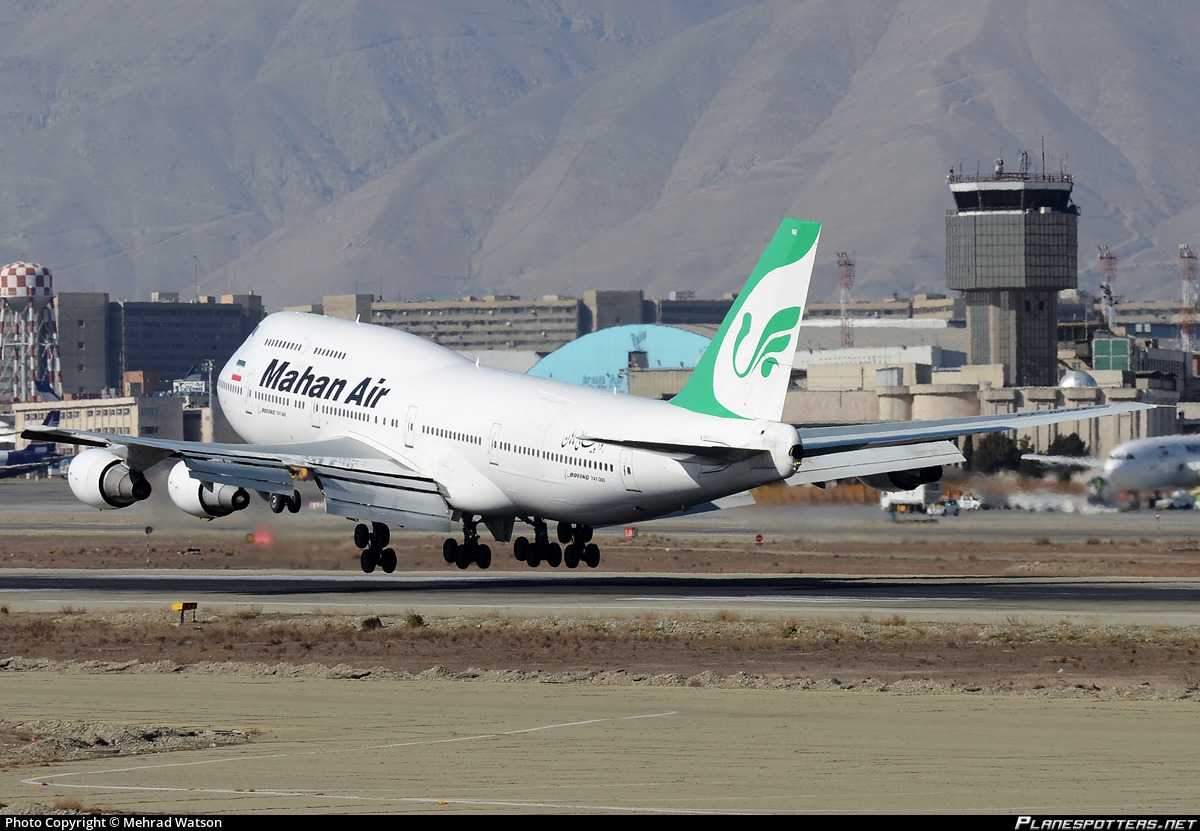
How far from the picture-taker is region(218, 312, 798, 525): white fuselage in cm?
5306

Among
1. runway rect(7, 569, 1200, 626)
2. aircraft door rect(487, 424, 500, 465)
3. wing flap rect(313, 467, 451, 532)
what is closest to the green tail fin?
runway rect(7, 569, 1200, 626)

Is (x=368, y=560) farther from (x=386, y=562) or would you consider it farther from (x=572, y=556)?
(x=572, y=556)

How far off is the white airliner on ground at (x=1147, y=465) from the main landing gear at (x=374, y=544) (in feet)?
157

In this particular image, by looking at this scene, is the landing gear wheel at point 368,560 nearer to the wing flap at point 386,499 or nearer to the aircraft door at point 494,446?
the wing flap at point 386,499

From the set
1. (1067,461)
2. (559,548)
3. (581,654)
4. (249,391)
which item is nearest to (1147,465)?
(1067,461)

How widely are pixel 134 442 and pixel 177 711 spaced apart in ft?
89.7

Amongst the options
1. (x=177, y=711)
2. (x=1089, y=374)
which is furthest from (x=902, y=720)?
(x=1089, y=374)

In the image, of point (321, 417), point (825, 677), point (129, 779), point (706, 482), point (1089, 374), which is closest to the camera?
point (129, 779)

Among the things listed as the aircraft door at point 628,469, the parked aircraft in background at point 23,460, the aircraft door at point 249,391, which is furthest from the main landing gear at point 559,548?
the parked aircraft in background at point 23,460

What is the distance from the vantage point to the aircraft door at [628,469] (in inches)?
2164

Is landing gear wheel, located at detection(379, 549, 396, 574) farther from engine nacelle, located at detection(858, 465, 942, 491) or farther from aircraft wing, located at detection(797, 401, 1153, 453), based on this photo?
engine nacelle, located at detection(858, 465, 942, 491)

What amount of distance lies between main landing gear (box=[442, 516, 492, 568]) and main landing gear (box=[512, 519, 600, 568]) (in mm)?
1455
